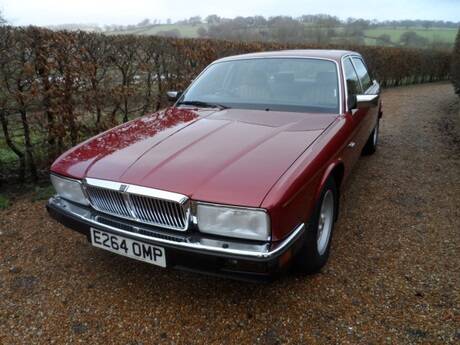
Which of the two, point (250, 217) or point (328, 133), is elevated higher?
point (328, 133)

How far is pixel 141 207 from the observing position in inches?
86.9

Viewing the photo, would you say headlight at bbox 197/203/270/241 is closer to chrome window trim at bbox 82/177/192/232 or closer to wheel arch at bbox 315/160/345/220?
chrome window trim at bbox 82/177/192/232

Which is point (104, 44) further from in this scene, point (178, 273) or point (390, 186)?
point (390, 186)

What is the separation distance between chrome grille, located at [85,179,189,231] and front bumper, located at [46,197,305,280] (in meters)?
0.06

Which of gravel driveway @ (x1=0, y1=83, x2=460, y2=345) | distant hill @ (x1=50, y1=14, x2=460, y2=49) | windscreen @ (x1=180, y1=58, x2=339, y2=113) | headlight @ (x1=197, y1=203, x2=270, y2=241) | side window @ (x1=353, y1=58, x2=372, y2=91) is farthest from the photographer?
distant hill @ (x1=50, y1=14, x2=460, y2=49)

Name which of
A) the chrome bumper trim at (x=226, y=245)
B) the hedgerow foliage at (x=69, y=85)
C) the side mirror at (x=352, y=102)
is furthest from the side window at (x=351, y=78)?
the hedgerow foliage at (x=69, y=85)

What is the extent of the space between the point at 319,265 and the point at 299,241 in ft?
1.96

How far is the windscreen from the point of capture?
324cm

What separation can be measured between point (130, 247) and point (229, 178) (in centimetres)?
76

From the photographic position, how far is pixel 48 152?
4527mm

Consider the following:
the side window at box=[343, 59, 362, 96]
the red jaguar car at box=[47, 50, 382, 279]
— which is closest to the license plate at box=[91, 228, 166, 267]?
the red jaguar car at box=[47, 50, 382, 279]

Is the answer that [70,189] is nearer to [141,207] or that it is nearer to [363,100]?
[141,207]

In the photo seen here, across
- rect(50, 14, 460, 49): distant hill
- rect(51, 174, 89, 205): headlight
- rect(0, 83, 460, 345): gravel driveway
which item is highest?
rect(50, 14, 460, 49): distant hill

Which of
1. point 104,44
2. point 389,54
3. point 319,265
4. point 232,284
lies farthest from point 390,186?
point 389,54
